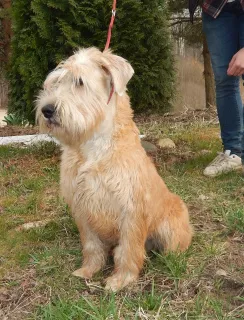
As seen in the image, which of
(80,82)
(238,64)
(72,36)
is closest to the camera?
(80,82)

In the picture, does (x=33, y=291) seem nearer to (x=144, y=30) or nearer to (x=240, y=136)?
(x=240, y=136)

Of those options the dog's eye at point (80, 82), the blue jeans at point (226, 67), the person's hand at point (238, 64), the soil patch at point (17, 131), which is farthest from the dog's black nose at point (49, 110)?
the soil patch at point (17, 131)

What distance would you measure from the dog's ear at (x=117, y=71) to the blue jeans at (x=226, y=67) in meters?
2.21

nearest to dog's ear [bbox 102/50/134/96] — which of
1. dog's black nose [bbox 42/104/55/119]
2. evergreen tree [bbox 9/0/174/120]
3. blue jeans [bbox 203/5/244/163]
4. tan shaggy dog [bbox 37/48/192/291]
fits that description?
tan shaggy dog [bbox 37/48/192/291]

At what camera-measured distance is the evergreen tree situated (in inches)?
250

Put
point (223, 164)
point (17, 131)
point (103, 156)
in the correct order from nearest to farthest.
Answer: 1. point (103, 156)
2. point (223, 164)
3. point (17, 131)

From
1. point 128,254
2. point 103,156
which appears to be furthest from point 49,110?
point 128,254

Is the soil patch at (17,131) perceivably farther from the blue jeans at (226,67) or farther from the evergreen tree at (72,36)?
the blue jeans at (226,67)

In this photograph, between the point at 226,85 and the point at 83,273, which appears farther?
the point at 226,85

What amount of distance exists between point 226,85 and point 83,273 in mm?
2826

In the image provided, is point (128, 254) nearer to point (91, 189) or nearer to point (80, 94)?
point (91, 189)

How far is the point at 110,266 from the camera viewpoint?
11.2 feet

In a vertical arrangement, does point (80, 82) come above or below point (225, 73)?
above

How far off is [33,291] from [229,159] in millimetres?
3029
